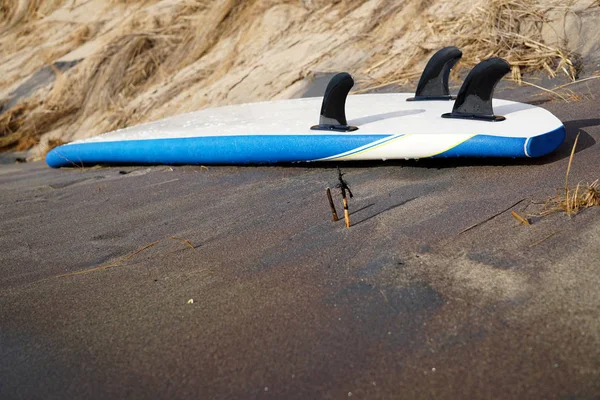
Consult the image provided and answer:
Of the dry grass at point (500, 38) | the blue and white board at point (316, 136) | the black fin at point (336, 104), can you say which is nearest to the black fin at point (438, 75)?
the blue and white board at point (316, 136)

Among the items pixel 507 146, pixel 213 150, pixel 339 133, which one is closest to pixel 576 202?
pixel 507 146

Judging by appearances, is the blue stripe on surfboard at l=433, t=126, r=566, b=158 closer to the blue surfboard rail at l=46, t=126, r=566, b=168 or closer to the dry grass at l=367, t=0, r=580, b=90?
the blue surfboard rail at l=46, t=126, r=566, b=168

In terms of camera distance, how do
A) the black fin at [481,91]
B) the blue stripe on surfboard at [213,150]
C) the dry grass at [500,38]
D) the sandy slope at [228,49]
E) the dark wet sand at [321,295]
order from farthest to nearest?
the sandy slope at [228,49] < the dry grass at [500,38] < the blue stripe on surfboard at [213,150] < the black fin at [481,91] < the dark wet sand at [321,295]

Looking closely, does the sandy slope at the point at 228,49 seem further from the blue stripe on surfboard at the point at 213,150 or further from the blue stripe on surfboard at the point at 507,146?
the blue stripe on surfboard at the point at 213,150

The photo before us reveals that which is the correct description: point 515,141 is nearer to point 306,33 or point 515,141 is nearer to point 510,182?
point 510,182

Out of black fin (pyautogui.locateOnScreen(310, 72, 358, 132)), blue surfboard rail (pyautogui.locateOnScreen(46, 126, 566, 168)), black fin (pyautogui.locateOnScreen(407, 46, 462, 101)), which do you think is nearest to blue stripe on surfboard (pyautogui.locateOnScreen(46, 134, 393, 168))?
blue surfboard rail (pyautogui.locateOnScreen(46, 126, 566, 168))

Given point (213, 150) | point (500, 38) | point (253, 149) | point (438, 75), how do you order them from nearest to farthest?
point (253, 149)
point (213, 150)
point (438, 75)
point (500, 38)

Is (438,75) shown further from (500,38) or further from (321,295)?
(321,295)

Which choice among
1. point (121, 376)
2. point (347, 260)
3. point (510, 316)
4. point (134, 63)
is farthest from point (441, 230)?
point (134, 63)
